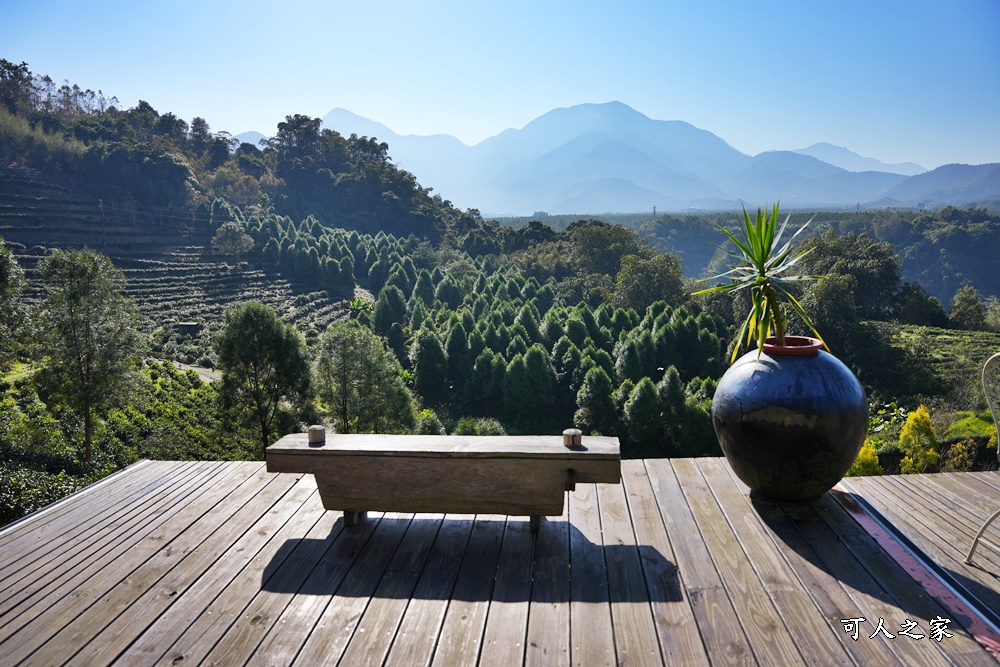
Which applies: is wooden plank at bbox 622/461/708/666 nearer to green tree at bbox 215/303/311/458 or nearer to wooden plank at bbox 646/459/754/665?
wooden plank at bbox 646/459/754/665

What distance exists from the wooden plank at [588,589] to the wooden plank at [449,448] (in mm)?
596

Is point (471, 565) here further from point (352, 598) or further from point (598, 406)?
point (598, 406)

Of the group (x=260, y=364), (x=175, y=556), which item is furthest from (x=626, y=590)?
(x=260, y=364)

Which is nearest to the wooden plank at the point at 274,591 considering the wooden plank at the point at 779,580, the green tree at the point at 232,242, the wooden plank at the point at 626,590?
the wooden plank at the point at 626,590

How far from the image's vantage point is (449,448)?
145 inches

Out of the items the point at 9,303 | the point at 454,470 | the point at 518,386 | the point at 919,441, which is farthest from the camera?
the point at 518,386

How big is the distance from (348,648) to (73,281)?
21.1m

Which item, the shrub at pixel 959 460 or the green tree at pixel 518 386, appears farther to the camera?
the green tree at pixel 518 386

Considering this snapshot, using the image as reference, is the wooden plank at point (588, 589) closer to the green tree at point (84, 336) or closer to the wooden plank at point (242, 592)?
the wooden plank at point (242, 592)

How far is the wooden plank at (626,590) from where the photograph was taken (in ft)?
8.96

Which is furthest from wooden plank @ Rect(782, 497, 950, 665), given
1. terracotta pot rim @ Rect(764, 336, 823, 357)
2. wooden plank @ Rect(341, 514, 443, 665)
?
Answer: wooden plank @ Rect(341, 514, 443, 665)

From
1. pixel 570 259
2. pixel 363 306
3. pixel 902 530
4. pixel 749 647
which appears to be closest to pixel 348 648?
pixel 749 647

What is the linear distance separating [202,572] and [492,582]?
5.48 ft

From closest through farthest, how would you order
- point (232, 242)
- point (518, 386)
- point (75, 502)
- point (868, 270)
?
point (75, 502), point (518, 386), point (868, 270), point (232, 242)
